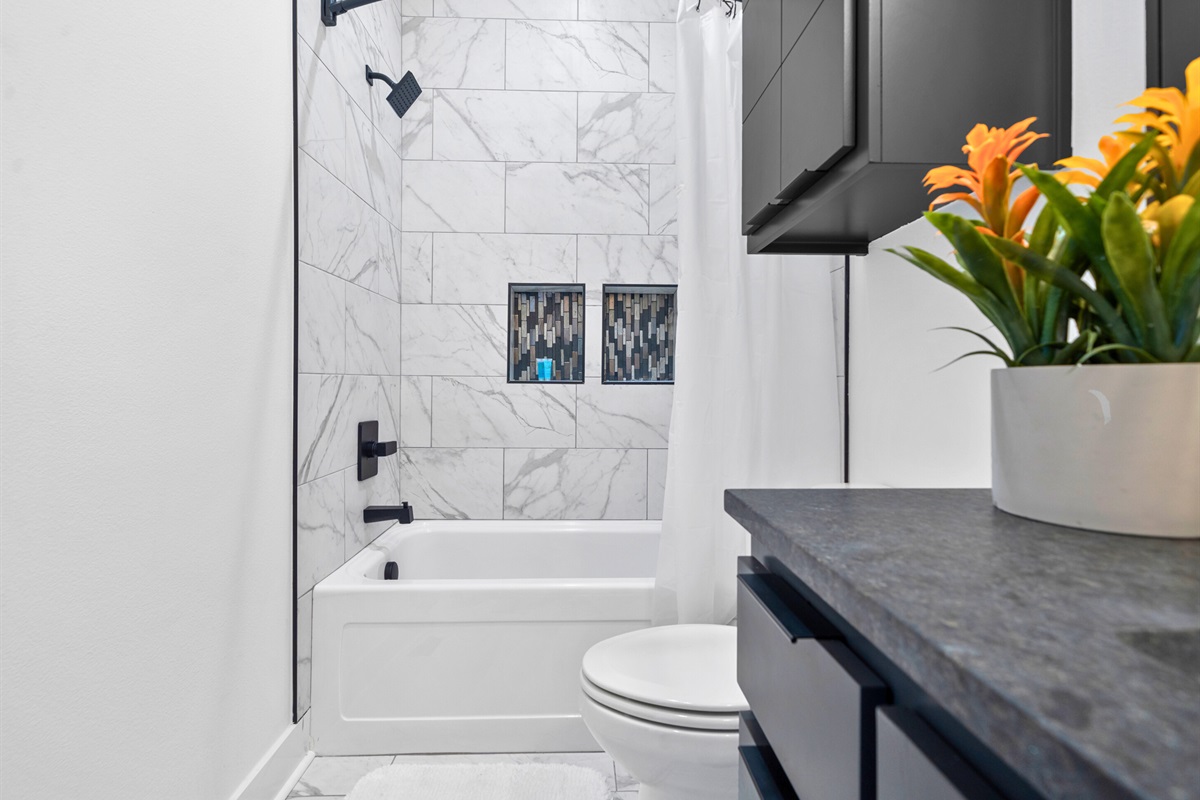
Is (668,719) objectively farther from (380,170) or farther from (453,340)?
(380,170)

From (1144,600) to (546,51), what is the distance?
2925 mm

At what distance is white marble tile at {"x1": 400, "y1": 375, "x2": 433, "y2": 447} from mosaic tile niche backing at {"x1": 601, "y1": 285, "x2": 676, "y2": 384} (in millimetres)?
761

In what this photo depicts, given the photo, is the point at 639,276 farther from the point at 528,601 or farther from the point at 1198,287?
A: the point at 1198,287

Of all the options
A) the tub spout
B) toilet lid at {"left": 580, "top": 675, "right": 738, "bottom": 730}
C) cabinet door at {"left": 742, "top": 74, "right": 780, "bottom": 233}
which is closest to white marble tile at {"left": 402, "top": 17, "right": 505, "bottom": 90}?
cabinet door at {"left": 742, "top": 74, "right": 780, "bottom": 233}

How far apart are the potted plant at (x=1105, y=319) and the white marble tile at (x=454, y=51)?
2555 millimetres

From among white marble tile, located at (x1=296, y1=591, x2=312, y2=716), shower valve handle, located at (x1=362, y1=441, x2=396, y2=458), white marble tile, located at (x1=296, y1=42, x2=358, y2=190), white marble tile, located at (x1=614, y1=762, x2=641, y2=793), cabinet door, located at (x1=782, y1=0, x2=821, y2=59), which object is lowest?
white marble tile, located at (x1=614, y1=762, x2=641, y2=793)

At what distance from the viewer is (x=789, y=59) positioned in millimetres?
1297

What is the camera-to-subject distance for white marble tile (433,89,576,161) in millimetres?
2795

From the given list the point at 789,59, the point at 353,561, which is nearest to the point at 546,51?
the point at 789,59

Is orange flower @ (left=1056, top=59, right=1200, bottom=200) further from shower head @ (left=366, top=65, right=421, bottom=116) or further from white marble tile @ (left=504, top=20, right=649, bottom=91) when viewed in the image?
white marble tile @ (left=504, top=20, right=649, bottom=91)

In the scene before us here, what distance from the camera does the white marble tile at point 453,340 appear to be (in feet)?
9.14

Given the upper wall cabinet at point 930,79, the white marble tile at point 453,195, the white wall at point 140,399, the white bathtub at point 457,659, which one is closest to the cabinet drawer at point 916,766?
the upper wall cabinet at point 930,79

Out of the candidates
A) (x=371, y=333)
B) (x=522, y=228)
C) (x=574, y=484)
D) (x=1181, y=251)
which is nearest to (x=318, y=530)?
(x=371, y=333)

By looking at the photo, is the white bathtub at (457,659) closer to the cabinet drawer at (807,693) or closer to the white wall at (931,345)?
the white wall at (931,345)
